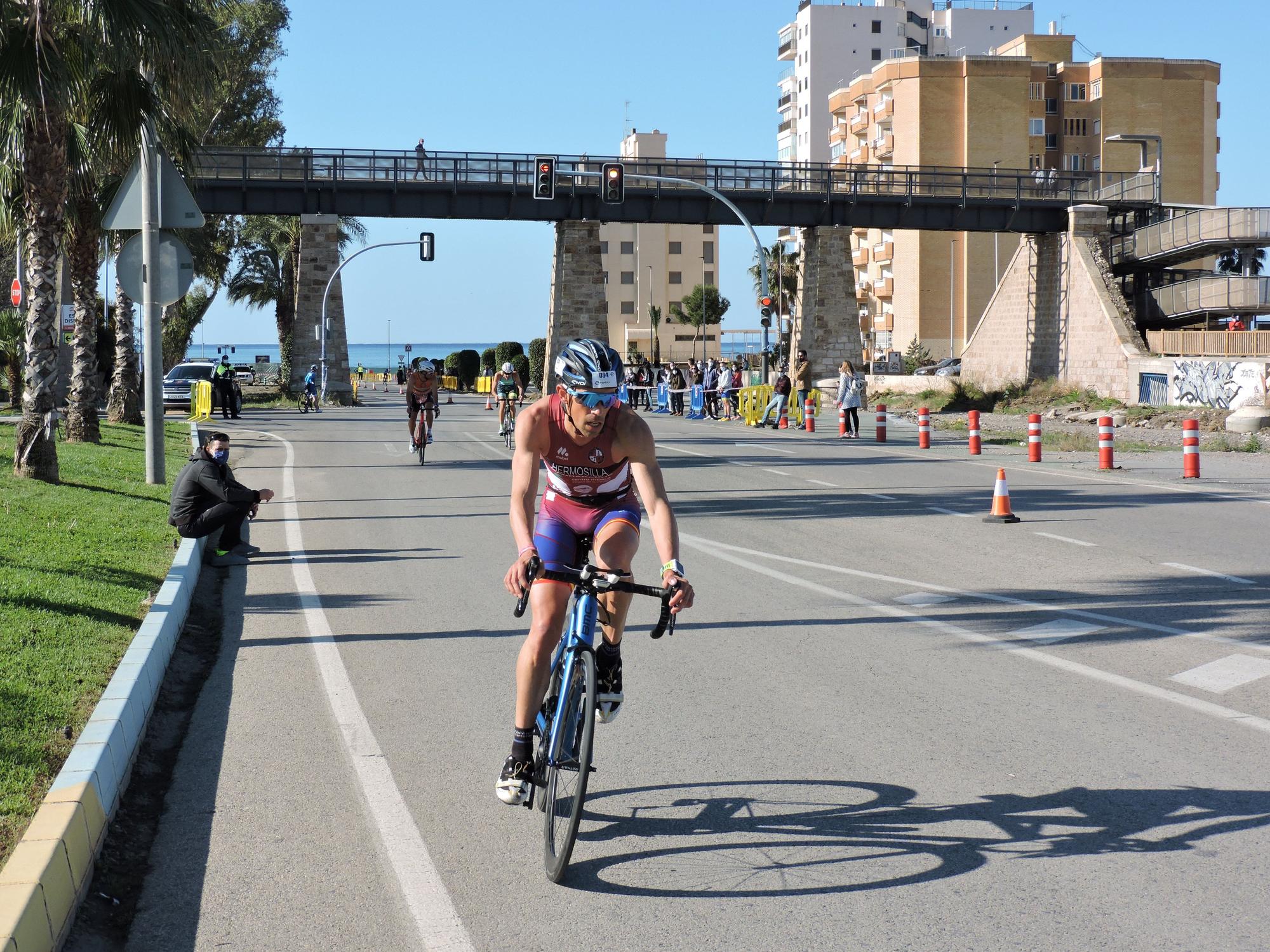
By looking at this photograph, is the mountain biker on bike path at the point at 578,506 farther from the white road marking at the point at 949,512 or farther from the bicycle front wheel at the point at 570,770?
the white road marking at the point at 949,512

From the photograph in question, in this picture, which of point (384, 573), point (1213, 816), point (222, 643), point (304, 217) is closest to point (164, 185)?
point (384, 573)

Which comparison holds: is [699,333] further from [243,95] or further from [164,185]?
[164,185]

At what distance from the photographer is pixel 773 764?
18.7 feet

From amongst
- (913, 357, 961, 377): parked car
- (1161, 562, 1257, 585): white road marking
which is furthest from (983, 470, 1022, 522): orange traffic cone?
(913, 357, 961, 377): parked car

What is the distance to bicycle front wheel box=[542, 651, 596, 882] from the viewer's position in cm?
442

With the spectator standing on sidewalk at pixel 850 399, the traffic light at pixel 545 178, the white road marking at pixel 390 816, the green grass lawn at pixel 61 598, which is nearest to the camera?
the white road marking at pixel 390 816

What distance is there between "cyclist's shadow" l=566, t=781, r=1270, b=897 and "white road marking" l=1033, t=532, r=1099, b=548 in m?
7.79

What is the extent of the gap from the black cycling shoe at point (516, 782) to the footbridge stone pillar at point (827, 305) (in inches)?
2080

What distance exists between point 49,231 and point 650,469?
547 inches

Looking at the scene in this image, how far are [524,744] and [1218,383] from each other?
1340 inches

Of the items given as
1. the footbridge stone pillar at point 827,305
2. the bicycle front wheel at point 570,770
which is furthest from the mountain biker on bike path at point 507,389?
the footbridge stone pillar at point 827,305

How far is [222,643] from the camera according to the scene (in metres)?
8.46

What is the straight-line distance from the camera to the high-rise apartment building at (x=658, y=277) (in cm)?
12719

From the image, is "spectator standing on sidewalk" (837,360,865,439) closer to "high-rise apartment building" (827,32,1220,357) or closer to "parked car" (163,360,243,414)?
"parked car" (163,360,243,414)
